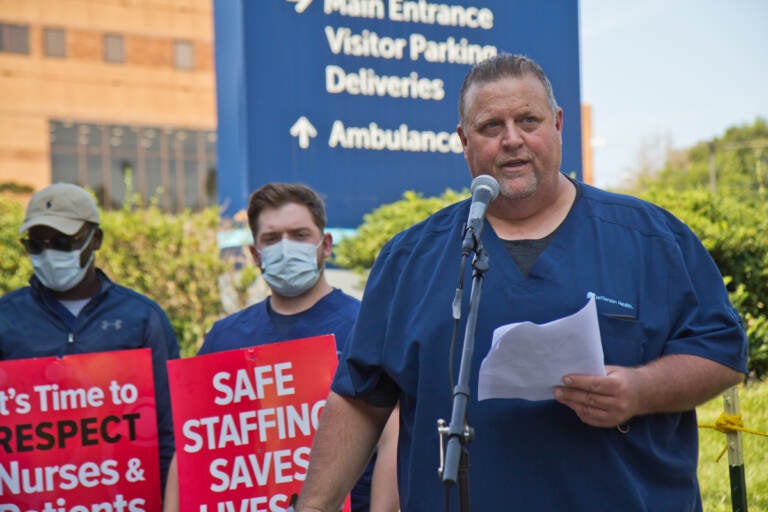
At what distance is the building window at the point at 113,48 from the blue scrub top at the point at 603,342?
1844 inches

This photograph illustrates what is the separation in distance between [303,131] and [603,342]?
1106cm

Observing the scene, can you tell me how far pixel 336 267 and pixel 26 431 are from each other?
29.0ft

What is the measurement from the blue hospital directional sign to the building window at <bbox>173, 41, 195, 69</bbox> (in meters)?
35.6

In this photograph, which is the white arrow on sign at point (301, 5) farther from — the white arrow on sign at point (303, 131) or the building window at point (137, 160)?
the building window at point (137, 160)

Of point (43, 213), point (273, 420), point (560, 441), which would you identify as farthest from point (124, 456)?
point (560, 441)

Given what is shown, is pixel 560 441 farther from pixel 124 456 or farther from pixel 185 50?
pixel 185 50

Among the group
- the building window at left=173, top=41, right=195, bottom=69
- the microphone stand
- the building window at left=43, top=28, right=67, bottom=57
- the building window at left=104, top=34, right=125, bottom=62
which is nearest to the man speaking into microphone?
the microphone stand

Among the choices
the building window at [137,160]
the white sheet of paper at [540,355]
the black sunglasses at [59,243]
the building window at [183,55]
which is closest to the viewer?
the white sheet of paper at [540,355]

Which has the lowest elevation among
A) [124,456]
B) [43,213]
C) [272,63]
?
[124,456]

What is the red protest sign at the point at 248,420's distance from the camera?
4191 millimetres

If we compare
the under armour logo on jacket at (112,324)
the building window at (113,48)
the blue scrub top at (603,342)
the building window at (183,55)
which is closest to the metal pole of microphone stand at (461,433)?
the blue scrub top at (603,342)

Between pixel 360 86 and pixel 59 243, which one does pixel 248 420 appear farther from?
pixel 360 86

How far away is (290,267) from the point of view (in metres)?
4.59

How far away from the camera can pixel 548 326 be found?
8.20 ft
